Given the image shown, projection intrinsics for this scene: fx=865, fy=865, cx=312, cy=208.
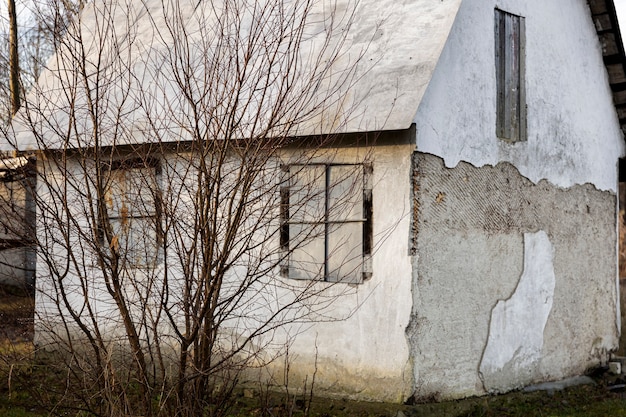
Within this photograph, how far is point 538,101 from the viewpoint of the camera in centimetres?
1019

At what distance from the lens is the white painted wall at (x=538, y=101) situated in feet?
28.1

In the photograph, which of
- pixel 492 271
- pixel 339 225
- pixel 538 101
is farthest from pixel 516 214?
pixel 339 225

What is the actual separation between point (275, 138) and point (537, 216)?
459 cm

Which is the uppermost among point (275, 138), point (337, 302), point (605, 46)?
point (605, 46)

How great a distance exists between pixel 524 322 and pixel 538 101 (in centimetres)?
261

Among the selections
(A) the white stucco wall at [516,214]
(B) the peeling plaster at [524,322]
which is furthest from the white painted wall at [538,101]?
(B) the peeling plaster at [524,322]

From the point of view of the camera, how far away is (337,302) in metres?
8.50

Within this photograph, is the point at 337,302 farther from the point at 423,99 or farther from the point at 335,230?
the point at 423,99

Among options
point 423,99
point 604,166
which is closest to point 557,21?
point 604,166

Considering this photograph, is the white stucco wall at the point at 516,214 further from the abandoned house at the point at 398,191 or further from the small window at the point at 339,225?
the small window at the point at 339,225

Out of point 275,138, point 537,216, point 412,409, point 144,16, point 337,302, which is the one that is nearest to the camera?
point 275,138

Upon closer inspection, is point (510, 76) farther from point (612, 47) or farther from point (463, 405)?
point (463, 405)

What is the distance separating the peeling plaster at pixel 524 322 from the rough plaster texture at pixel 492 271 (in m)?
0.02

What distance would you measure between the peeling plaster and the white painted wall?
923mm
